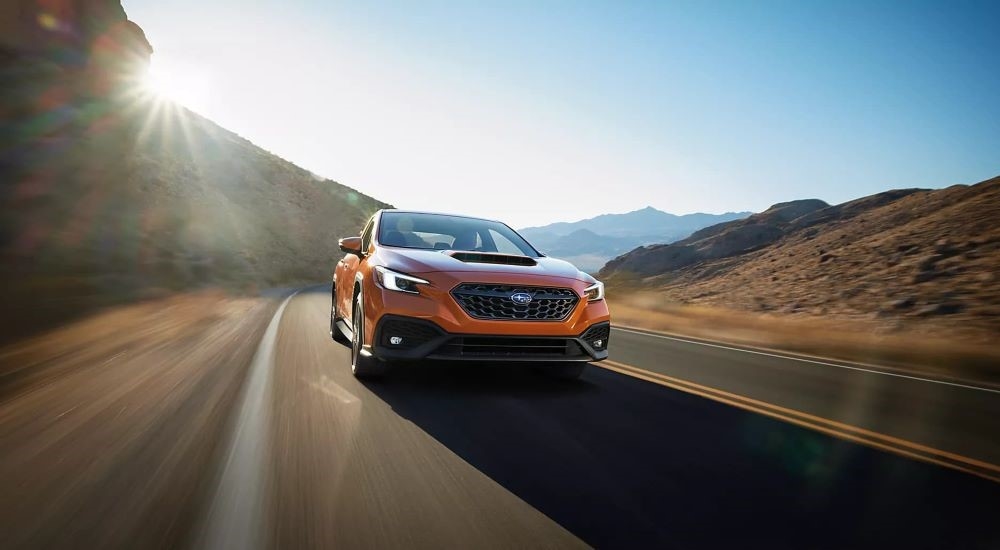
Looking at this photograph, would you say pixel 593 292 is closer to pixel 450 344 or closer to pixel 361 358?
pixel 450 344

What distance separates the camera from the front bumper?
16.0 feet

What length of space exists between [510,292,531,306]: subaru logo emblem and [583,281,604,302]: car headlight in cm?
61

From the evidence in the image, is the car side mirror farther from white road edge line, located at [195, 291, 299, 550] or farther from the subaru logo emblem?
the subaru logo emblem

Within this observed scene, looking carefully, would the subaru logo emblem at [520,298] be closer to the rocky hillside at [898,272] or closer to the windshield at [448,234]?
the windshield at [448,234]

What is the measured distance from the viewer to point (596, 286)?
5.63 m

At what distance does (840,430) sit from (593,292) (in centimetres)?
213

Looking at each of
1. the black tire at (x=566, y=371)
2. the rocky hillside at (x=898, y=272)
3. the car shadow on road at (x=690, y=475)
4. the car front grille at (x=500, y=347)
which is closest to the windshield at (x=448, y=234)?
the black tire at (x=566, y=371)

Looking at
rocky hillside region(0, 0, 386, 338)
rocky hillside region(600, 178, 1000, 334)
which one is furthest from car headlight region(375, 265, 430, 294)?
rocky hillside region(600, 178, 1000, 334)

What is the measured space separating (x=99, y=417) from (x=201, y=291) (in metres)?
15.5

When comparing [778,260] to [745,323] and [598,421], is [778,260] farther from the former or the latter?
[598,421]

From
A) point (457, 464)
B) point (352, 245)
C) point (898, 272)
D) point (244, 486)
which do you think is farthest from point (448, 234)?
point (898, 272)

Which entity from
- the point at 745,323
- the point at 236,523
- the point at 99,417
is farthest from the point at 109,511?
the point at 745,323

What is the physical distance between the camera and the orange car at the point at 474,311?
488 centimetres

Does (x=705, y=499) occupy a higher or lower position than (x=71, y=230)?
lower
